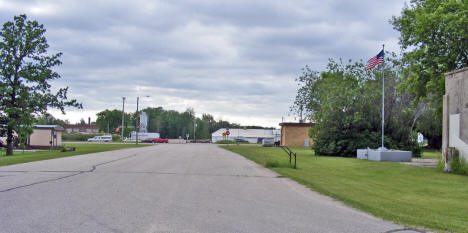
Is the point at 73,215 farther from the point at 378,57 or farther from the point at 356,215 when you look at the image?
the point at 378,57

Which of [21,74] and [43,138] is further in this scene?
[43,138]

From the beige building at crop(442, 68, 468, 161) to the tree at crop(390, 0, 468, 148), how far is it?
476cm

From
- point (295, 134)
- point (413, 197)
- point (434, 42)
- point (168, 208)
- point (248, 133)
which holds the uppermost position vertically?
point (434, 42)

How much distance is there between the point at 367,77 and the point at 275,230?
41.1m

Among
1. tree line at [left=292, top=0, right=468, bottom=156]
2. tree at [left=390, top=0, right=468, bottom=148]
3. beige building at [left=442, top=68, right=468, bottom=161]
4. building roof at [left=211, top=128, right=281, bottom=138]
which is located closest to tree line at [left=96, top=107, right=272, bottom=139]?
building roof at [left=211, top=128, right=281, bottom=138]

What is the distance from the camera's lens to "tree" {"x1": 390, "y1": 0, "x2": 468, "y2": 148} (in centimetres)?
2494

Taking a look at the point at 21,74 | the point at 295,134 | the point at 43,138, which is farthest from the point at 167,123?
the point at 21,74

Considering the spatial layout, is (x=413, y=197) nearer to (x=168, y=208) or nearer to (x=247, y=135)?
(x=168, y=208)

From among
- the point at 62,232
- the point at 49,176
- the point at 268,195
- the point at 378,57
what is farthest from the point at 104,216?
the point at 378,57

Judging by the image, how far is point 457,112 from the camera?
20.7 metres

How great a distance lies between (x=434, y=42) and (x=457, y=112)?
7653 mm

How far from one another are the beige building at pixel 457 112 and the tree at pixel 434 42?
476cm

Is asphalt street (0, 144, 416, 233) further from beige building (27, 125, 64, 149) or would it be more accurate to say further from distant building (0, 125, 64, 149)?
beige building (27, 125, 64, 149)

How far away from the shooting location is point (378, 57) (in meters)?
28.5
